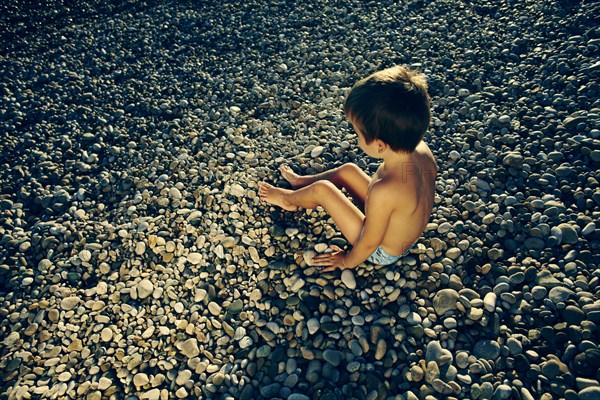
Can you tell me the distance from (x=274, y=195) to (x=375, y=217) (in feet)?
4.24

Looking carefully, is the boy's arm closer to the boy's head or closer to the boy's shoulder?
the boy's shoulder

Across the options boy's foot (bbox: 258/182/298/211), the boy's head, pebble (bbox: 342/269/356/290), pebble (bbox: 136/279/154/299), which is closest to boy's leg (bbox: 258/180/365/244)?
boy's foot (bbox: 258/182/298/211)

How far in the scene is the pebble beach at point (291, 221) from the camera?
2.68 metres

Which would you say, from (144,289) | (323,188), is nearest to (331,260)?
(323,188)

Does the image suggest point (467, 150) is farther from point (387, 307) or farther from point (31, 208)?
point (31, 208)

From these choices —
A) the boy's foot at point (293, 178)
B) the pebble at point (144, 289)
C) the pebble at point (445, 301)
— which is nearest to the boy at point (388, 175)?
the pebble at point (445, 301)

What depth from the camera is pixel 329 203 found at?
10.2ft

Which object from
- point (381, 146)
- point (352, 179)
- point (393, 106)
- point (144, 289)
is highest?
point (393, 106)

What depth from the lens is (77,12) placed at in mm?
6957

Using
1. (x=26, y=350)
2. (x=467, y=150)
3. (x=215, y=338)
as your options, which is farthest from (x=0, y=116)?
(x=467, y=150)

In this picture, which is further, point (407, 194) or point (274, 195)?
point (274, 195)

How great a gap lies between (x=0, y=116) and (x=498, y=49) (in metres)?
6.93

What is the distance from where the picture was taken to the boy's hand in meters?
3.04

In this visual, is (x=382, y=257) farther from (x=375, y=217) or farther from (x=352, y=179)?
(x=352, y=179)
